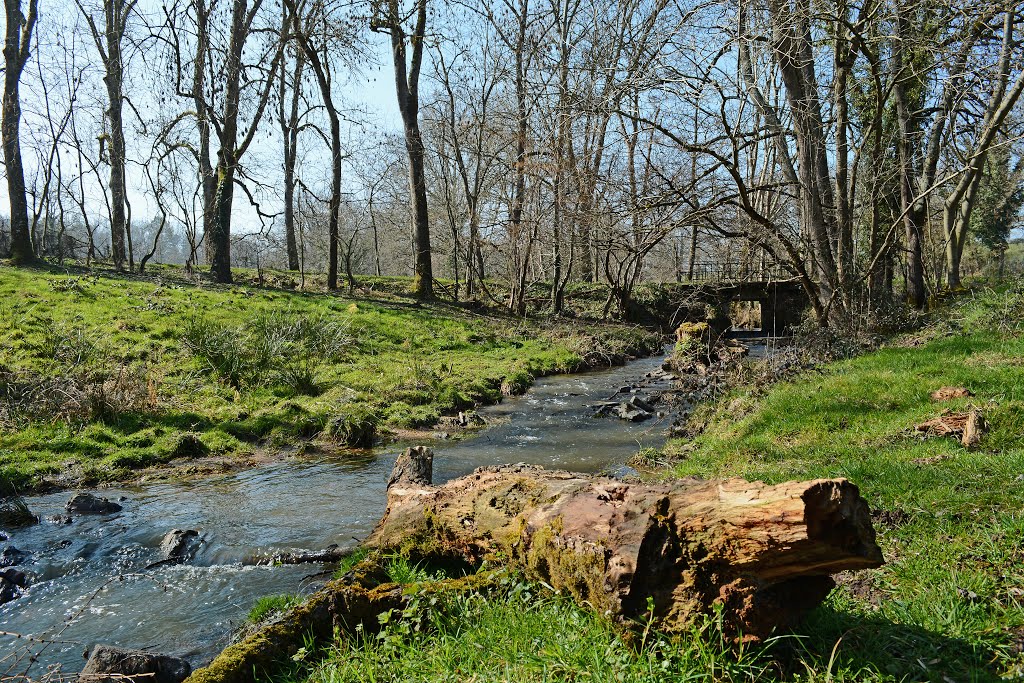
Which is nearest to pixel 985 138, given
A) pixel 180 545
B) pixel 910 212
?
pixel 910 212

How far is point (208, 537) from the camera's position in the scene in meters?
5.84

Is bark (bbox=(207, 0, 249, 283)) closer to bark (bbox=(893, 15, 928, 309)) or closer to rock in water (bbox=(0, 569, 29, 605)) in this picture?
rock in water (bbox=(0, 569, 29, 605))

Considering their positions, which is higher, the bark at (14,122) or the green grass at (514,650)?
the bark at (14,122)

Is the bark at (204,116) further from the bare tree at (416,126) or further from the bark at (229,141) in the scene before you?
the bare tree at (416,126)

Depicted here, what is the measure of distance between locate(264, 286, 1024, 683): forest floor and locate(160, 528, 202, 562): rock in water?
96.8 inches

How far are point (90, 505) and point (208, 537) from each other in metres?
1.72

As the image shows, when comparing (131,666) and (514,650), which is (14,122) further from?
(514,650)

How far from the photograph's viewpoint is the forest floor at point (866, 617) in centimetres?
258

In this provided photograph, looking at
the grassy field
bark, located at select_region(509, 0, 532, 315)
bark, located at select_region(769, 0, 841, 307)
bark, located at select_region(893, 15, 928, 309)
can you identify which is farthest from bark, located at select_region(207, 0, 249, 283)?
bark, located at select_region(893, 15, 928, 309)

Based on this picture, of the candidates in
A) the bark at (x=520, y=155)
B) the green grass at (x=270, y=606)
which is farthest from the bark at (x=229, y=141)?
the green grass at (x=270, y=606)

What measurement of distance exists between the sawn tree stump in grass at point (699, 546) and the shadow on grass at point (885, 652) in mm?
161

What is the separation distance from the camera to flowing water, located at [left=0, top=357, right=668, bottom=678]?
433 centimetres

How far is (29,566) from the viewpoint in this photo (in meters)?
5.29

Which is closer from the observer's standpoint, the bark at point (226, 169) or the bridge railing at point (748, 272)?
the bridge railing at point (748, 272)
